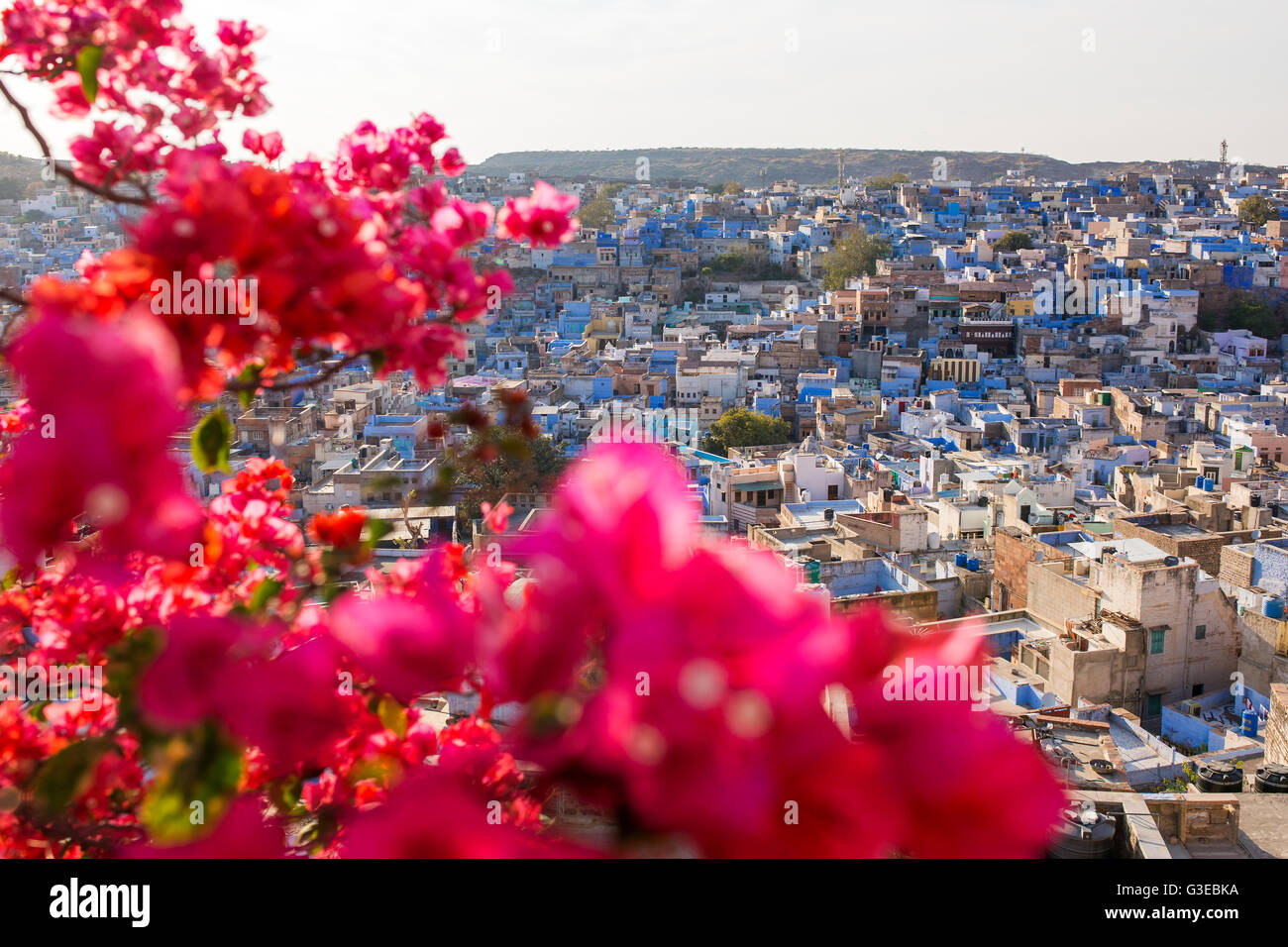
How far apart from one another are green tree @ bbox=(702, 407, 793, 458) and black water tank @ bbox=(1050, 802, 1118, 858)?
60.9 ft

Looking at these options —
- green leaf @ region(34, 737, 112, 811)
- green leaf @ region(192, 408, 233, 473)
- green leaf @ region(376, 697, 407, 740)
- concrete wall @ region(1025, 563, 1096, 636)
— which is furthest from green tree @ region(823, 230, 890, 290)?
green leaf @ region(34, 737, 112, 811)

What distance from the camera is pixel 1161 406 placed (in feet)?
87.1

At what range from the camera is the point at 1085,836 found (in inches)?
262

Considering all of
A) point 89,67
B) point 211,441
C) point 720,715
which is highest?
point 89,67

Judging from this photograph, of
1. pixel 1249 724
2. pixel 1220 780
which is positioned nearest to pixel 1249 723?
pixel 1249 724

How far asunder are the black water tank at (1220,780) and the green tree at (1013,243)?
40438mm

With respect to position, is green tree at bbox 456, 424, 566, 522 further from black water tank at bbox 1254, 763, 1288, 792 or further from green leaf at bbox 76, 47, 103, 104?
green leaf at bbox 76, 47, 103, 104

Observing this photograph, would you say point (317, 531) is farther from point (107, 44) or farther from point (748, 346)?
point (748, 346)

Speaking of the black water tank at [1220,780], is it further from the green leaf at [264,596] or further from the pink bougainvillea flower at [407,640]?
the pink bougainvillea flower at [407,640]

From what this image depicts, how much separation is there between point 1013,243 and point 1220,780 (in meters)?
41.5

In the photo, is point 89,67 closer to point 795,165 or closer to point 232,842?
point 232,842

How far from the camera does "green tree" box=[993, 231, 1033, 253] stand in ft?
156

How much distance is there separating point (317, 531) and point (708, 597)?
123 centimetres
